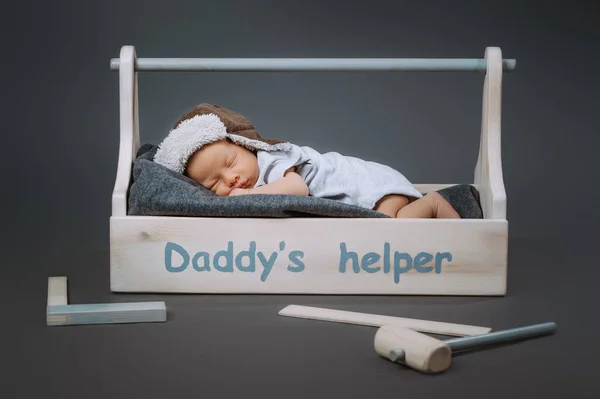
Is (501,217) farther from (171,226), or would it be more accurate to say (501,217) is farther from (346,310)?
(171,226)

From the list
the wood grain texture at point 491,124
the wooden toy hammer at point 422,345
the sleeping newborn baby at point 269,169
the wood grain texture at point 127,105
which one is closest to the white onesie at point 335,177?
the sleeping newborn baby at point 269,169

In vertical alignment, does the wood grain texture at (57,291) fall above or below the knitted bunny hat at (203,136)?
below

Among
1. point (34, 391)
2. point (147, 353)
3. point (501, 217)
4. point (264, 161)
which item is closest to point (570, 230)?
point (501, 217)

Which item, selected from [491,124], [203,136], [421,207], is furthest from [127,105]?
[491,124]

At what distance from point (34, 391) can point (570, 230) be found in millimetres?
1722

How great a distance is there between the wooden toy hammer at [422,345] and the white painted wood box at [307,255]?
36cm

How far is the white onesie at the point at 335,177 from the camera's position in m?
2.61

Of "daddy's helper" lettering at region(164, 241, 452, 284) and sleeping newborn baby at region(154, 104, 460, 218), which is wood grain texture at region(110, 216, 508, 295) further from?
sleeping newborn baby at region(154, 104, 460, 218)

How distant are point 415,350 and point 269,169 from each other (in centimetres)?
85

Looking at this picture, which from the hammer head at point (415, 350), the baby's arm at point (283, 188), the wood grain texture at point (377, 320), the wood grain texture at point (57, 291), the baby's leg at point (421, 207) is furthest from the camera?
the baby's leg at point (421, 207)

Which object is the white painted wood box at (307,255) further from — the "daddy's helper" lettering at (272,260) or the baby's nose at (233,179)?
the baby's nose at (233,179)

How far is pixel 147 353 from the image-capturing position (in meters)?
1.99

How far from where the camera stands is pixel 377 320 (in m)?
2.17

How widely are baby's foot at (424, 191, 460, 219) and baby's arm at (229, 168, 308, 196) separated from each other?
1.11 ft
